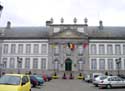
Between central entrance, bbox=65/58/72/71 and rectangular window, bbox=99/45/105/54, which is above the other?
rectangular window, bbox=99/45/105/54

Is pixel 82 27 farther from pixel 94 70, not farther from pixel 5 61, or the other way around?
pixel 5 61

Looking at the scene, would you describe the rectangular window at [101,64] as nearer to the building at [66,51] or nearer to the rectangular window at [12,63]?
the building at [66,51]

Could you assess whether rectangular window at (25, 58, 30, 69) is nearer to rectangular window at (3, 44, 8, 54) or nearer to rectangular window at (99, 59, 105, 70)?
rectangular window at (3, 44, 8, 54)

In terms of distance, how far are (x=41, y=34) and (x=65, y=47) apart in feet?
22.2

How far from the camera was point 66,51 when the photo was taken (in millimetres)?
57375

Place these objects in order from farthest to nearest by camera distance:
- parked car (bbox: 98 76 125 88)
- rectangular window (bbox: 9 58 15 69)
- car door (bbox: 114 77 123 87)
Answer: rectangular window (bbox: 9 58 15 69)
car door (bbox: 114 77 123 87)
parked car (bbox: 98 76 125 88)

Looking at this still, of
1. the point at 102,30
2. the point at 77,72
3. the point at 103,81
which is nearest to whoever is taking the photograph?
the point at 103,81

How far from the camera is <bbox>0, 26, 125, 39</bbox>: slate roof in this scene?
57688mm

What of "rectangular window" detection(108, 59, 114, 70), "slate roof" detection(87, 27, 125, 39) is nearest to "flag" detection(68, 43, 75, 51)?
"slate roof" detection(87, 27, 125, 39)

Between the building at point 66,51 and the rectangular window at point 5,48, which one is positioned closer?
the building at point 66,51

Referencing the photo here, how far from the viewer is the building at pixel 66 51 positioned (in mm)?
56500

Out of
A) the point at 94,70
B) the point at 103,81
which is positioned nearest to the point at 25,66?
the point at 94,70

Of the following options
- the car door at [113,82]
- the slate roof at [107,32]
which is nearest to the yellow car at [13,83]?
the car door at [113,82]

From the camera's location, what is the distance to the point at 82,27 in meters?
57.8
